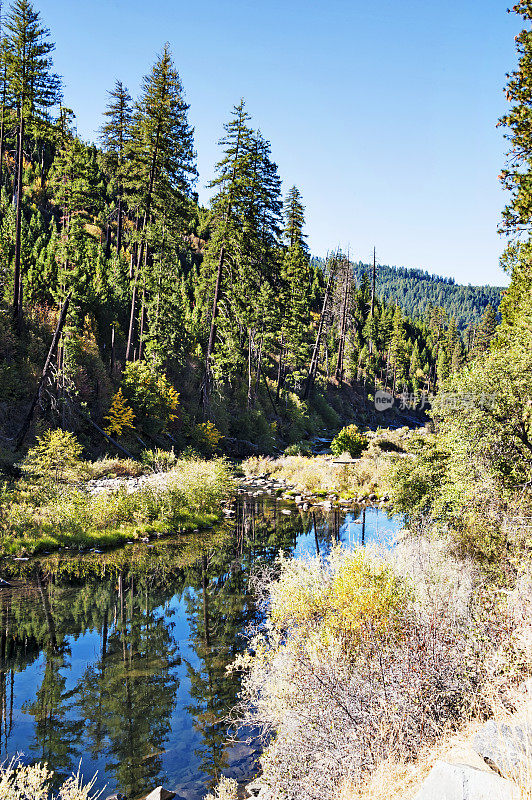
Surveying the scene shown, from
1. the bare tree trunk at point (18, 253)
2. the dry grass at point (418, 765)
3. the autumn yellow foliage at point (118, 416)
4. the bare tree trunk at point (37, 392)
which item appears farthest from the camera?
the autumn yellow foliage at point (118, 416)

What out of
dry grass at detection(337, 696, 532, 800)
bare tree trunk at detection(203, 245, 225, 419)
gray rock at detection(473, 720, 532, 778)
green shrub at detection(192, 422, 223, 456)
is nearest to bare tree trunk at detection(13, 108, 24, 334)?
bare tree trunk at detection(203, 245, 225, 419)

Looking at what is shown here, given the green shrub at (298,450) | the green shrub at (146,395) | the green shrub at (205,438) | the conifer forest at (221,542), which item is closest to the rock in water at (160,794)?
the conifer forest at (221,542)

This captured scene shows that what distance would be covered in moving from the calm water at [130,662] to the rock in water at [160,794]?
10.2 inches

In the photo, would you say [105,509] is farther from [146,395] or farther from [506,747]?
[506,747]

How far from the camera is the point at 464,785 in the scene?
3432 mm

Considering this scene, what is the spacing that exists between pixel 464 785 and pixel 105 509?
575 inches

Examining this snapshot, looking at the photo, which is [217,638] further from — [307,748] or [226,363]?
[226,363]

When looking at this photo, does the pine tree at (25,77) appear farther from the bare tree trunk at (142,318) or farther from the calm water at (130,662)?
the calm water at (130,662)

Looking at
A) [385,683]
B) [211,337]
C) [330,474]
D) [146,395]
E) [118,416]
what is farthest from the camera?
[211,337]

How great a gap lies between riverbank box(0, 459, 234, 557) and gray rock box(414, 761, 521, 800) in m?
13.1

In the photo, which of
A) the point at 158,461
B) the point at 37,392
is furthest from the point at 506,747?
the point at 37,392

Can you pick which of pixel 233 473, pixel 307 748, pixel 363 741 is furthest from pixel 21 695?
pixel 233 473

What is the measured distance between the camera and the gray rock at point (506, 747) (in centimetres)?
350

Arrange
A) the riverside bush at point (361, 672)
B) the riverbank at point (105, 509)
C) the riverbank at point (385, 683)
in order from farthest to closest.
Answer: the riverbank at point (105, 509) < the riverside bush at point (361, 672) < the riverbank at point (385, 683)
